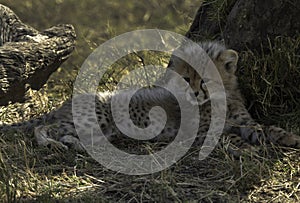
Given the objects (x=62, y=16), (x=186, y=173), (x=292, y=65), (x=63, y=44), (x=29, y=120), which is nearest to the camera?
(x=186, y=173)

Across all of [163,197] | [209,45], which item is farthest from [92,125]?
[163,197]

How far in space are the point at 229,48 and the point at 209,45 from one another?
0.32m

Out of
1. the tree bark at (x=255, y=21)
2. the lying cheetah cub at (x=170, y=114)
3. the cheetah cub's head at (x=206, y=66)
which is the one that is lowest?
the lying cheetah cub at (x=170, y=114)

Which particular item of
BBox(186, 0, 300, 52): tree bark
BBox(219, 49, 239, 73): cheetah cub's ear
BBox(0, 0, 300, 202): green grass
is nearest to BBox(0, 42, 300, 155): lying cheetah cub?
BBox(219, 49, 239, 73): cheetah cub's ear

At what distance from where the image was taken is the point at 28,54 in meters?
4.64

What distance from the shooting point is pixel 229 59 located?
170 inches

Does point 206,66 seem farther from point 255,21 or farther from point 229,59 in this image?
point 255,21

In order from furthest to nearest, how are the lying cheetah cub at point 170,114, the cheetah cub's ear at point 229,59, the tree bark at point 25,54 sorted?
the tree bark at point 25,54
the cheetah cub's ear at point 229,59
the lying cheetah cub at point 170,114

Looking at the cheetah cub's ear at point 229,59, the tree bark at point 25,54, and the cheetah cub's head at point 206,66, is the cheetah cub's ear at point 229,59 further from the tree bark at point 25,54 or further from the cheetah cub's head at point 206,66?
the tree bark at point 25,54

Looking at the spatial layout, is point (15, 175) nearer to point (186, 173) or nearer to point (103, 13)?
point (186, 173)

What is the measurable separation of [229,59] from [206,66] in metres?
0.17

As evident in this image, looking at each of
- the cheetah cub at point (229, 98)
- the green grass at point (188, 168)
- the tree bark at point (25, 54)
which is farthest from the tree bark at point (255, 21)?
the tree bark at point (25, 54)

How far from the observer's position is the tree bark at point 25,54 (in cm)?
441

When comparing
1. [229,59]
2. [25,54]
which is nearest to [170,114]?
[229,59]
